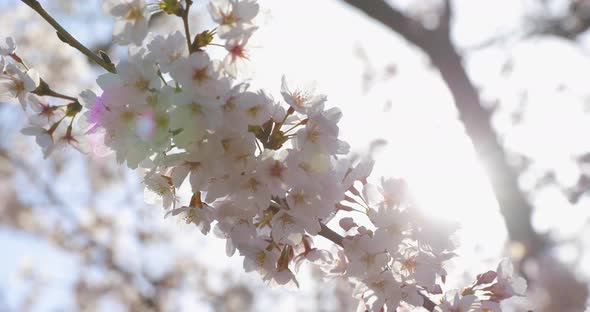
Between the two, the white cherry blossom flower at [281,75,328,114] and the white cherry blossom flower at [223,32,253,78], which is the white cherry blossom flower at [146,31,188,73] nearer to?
the white cherry blossom flower at [223,32,253,78]

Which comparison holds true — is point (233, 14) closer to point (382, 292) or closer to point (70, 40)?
point (70, 40)

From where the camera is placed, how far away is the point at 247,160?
1.08 metres

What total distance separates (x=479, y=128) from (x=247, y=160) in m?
3.56

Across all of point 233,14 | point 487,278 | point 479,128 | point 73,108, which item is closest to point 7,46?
point 73,108

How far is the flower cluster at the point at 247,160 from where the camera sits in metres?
1.03

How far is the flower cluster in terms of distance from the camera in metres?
1.03

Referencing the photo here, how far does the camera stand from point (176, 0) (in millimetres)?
1083

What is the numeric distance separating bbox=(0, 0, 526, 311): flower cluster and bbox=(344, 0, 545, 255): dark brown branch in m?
2.96

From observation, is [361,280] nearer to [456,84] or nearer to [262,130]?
[262,130]

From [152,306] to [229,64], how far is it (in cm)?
553

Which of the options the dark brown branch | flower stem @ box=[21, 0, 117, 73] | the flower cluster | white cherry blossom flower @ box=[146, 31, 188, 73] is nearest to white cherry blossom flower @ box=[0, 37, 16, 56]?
the flower cluster

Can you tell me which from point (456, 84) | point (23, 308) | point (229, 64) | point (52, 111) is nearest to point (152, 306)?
point (456, 84)

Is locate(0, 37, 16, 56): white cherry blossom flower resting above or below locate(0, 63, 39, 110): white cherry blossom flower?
above

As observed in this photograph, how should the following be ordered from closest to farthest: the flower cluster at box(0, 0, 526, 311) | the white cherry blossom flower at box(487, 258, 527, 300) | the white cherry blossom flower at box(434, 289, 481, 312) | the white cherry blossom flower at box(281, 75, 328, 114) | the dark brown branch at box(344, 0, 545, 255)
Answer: the flower cluster at box(0, 0, 526, 311) → the white cherry blossom flower at box(281, 75, 328, 114) → the white cherry blossom flower at box(434, 289, 481, 312) → the white cherry blossom flower at box(487, 258, 527, 300) → the dark brown branch at box(344, 0, 545, 255)
